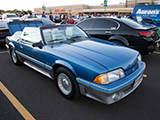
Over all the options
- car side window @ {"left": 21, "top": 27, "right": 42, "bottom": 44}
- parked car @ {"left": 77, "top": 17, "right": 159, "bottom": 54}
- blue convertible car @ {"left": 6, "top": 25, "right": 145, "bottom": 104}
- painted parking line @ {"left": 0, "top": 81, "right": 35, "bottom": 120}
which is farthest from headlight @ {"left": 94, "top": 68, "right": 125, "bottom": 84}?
parked car @ {"left": 77, "top": 17, "right": 159, "bottom": 54}

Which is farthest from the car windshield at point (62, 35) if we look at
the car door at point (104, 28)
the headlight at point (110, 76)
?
the car door at point (104, 28)

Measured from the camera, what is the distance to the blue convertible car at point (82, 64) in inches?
89.2

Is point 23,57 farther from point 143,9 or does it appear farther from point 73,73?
point 143,9

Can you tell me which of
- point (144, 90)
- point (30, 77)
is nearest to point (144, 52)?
point (144, 90)

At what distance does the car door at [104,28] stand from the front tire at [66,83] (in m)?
3.10

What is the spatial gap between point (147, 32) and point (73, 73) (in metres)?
3.40

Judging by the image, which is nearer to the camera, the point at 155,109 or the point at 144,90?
the point at 155,109

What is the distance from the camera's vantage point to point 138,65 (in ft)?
9.48

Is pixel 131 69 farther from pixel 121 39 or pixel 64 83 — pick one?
pixel 121 39

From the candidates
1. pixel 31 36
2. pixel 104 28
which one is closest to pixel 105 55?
pixel 31 36

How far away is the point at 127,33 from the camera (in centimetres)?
488

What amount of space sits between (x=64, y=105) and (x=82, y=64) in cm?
95

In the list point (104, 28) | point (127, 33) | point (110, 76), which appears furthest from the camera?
point (104, 28)

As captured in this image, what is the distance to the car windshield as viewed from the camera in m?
3.40
